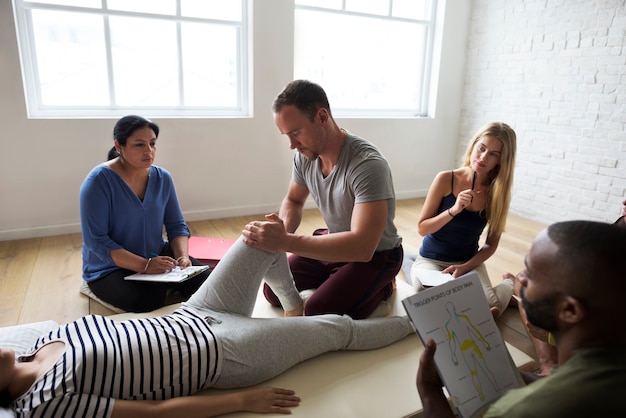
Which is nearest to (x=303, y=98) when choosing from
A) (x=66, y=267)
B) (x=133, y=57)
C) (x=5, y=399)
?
(x=5, y=399)

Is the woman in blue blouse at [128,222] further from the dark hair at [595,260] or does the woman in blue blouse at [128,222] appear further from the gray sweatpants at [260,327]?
the dark hair at [595,260]

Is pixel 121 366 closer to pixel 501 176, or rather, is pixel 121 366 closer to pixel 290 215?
pixel 290 215

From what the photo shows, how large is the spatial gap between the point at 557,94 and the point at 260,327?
3.44 metres

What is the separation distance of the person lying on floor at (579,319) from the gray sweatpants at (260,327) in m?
0.80

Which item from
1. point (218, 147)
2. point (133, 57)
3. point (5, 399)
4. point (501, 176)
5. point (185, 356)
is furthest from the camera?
point (218, 147)

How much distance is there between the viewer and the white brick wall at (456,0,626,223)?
3316 mm

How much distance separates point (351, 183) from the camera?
1735 mm

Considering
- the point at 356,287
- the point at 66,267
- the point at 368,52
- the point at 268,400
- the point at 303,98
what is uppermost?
the point at 368,52

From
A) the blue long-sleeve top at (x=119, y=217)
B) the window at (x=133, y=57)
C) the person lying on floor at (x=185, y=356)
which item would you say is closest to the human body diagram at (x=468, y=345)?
the person lying on floor at (x=185, y=356)

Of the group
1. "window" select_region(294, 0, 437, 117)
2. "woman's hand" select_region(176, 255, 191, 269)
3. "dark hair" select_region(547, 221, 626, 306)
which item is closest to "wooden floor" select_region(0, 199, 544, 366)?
"woman's hand" select_region(176, 255, 191, 269)

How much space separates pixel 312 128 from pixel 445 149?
3421mm

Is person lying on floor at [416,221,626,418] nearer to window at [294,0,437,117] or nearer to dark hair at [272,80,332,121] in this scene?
dark hair at [272,80,332,121]

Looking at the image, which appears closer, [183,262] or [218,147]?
[183,262]

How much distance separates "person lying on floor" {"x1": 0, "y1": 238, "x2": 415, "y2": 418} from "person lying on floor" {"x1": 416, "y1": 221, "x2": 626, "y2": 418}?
806 millimetres
